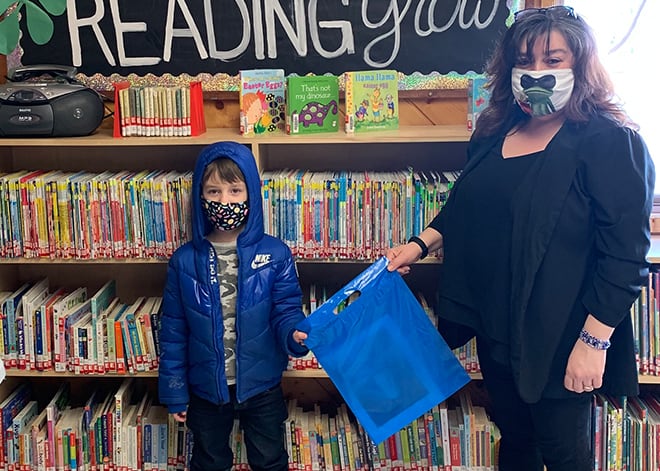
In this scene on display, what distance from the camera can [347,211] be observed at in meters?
2.04

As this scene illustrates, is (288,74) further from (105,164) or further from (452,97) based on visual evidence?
(105,164)

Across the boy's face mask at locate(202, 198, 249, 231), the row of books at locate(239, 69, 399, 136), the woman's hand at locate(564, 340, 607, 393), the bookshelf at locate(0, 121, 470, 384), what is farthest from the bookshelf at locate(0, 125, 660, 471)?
the woman's hand at locate(564, 340, 607, 393)

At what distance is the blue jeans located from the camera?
1.97 m

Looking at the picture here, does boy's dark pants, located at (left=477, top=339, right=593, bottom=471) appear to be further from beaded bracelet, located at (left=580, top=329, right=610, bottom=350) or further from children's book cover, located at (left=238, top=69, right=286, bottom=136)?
children's book cover, located at (left=238, top=69, right=286, bottom=136)

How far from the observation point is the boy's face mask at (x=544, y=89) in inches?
58.9

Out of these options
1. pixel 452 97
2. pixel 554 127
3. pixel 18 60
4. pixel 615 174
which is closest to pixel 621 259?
pixel 615 174

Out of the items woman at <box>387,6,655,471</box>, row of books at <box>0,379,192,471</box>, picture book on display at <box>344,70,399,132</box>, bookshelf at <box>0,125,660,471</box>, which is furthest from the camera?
bookshelf at <box>0,125,660,471</box>

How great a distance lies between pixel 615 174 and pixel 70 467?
5.91 ft

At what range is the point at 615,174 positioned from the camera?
141 centimetres

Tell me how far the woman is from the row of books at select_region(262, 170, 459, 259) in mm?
351

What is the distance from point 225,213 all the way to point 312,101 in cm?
46

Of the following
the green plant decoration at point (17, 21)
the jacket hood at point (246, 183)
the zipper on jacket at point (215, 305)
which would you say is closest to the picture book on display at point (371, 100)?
the jacket hood at point (246, 183)

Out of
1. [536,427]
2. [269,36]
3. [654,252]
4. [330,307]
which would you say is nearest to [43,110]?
[269,36]

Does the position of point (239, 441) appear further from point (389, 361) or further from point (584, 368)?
point (584, 368)
